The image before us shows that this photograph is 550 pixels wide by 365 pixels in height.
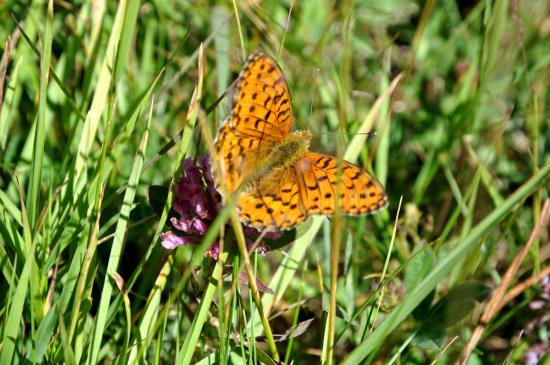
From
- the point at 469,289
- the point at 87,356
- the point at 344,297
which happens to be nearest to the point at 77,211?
the point at 87,356

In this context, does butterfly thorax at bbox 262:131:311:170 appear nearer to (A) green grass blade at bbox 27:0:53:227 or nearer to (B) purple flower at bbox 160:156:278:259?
(B) purple flower at bbox 160:156:278:259

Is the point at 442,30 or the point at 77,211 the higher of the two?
the point at 442,30

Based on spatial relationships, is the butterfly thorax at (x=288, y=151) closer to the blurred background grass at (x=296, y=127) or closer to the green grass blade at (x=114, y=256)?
the blurred background grass at (x=296, y=127)

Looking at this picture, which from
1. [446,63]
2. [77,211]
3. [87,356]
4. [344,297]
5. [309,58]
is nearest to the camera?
[87,356]

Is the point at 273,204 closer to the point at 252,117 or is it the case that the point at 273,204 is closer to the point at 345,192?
the point at 345,192

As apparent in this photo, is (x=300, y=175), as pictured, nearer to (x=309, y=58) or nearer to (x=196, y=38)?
(x=309, y=58)

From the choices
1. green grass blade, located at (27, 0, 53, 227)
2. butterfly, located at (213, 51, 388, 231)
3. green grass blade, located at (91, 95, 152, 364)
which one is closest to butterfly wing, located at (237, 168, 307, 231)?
butterfly, located at (213, 51, 388, 231)

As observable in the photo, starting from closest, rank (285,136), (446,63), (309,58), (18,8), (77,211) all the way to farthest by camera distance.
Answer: (77,211), (285,136), (18,8), (309,58), (446,63)

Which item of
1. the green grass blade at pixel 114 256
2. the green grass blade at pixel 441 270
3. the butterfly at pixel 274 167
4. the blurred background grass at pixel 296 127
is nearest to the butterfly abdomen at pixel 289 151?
the butterfly at pixel 274 167

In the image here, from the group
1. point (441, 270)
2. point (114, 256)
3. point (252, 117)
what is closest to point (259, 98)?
point (252, 117)
